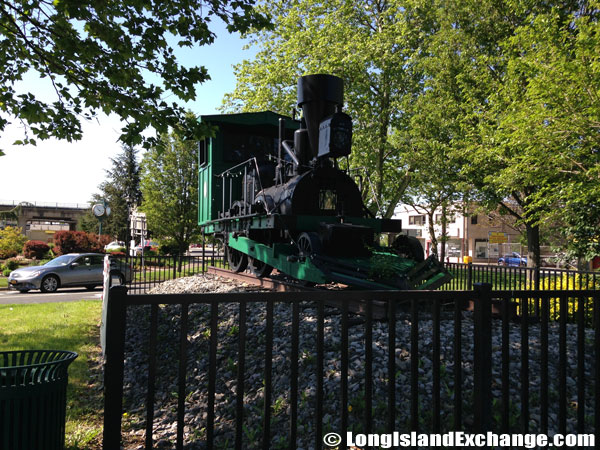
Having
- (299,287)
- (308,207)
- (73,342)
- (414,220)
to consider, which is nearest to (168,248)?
(73,342)

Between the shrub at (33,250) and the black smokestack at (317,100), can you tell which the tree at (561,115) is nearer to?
the black smokestack at (317,100)

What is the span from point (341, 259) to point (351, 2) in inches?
725

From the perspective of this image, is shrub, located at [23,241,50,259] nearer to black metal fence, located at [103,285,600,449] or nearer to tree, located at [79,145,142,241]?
tree, located at [79,145,142,241]

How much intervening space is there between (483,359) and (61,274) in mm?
16955

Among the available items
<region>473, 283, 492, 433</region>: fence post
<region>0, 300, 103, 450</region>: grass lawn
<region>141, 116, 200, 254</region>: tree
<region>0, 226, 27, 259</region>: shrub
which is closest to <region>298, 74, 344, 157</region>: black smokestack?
<region>0, 300, 103, 450</region>: grass lawn

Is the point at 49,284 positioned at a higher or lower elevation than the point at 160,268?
lower

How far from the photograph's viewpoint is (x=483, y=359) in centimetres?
286

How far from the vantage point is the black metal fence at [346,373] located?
8.25ft

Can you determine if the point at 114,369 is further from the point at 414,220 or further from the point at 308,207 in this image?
the point at 414,220

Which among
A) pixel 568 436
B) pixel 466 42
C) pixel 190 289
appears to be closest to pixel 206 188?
pixel 190 289

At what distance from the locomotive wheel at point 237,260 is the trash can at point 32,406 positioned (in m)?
8.74

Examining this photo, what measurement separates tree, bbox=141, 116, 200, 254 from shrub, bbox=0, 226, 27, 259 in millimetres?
11607

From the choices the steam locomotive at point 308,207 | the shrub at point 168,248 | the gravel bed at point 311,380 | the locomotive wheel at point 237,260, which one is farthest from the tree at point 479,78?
the shrub at point 168,248

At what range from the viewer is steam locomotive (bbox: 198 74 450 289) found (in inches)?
268
